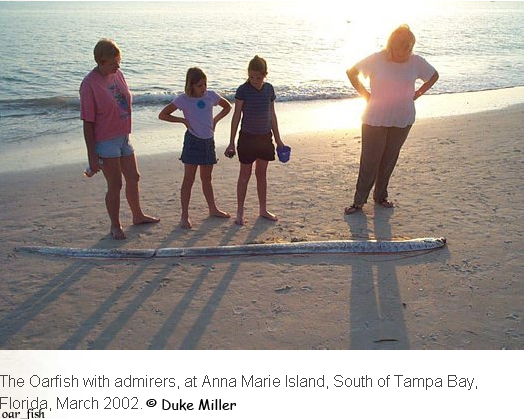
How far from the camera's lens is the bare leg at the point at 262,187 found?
492 centimetres

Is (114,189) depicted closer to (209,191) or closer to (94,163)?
(94,163)

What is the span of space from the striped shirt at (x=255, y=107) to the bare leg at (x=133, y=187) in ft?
3.69

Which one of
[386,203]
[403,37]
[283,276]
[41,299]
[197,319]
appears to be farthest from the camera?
[386,203]

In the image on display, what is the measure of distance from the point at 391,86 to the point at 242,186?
1.73 m

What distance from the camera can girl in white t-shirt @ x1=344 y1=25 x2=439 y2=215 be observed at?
15.2 ft

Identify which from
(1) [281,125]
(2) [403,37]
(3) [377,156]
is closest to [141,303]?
(3) [377,156]

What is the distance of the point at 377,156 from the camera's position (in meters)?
5.09

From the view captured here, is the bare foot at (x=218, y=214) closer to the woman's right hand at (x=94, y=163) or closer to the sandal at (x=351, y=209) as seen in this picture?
the sandal at (x=351, y=209)

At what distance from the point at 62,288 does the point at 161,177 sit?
3.12 m

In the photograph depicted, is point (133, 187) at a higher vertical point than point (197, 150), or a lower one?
lower

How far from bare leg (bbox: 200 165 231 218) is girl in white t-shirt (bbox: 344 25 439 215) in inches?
53.6

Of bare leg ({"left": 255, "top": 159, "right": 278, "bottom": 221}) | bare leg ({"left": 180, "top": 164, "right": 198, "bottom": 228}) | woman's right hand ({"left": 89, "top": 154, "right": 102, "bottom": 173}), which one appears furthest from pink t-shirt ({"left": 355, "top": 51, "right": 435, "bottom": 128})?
woman's right hand ({"left": 89, "top": 154, "right": 102, "bottom": 173})

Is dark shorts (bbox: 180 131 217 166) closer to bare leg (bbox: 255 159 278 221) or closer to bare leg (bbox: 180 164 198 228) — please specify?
bare leg (bbox: 180 164 198 228)

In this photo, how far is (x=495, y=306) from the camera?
3492 millimetres
